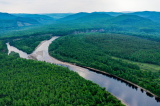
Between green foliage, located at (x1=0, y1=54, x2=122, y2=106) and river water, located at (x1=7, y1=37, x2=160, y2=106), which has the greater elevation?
green foliage, located at (x1=0, y1=54, x2=122, y2=106)

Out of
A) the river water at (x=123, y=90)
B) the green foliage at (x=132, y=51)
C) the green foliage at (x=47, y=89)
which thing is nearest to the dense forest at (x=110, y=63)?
the green foliage at (x=132, y=51)

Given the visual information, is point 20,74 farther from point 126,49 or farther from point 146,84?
point 126,49

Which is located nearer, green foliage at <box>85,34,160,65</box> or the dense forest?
the dense forest

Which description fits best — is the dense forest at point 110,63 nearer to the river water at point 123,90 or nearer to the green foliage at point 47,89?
the river water at point 123,90

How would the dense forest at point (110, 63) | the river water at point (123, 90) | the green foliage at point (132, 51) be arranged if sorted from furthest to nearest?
the green foliage at point (132, 51), the dense forest at point (110, 63), the river water at point (123, 90)

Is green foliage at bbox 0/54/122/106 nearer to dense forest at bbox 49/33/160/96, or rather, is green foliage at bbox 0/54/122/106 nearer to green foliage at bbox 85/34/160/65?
dense forest at bbox 49/33/160/96

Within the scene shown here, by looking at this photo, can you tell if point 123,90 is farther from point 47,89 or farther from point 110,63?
point 47,89

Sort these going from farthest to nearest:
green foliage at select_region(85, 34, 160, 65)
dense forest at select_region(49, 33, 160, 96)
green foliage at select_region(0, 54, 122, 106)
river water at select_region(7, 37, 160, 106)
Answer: green foliage at select_region(85, 34, 160, 65), dense forest at select_region(49, 33, 160, 96), river water at select_region(7, 37, 160, 106), green foliage at select_region(0, 54, 122, 106)

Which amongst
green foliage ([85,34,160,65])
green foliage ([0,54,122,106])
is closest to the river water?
green foliage ([0,54,122,106])

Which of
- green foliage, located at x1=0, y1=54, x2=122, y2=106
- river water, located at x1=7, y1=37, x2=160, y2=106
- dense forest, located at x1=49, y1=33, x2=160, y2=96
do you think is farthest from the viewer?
dense forest, located at x1=49, y1=33, x2=160, y2=96
